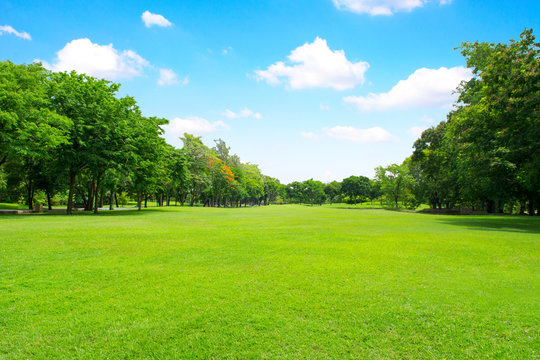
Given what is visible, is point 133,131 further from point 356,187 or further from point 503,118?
point 356,187

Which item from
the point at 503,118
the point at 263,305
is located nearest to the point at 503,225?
the point at 503,118

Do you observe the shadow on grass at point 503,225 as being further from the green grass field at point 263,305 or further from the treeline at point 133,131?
the green grass field at point 263,305

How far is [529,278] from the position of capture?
7.19 metres

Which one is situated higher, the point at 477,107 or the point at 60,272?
the point at 477,107

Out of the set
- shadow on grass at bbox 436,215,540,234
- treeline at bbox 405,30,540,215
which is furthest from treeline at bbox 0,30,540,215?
shadow on grass at bbox 436,215,540,234

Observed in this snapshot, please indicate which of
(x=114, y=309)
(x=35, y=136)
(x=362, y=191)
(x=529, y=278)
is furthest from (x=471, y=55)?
(x=362, y=191)

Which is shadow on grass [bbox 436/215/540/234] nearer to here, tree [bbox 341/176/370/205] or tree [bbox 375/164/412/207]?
tree [bbox 375/164/412/207]

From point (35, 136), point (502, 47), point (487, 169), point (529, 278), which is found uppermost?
point (502, 47)

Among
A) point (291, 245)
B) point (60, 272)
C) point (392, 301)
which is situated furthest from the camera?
point (291, 245)

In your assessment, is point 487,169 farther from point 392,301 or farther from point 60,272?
point 60,272

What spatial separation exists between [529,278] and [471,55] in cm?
→ 2830

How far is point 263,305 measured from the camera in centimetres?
523

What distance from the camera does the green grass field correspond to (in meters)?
3.99

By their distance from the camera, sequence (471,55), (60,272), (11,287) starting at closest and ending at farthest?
(11,287) < (60,272) < (471,55)
